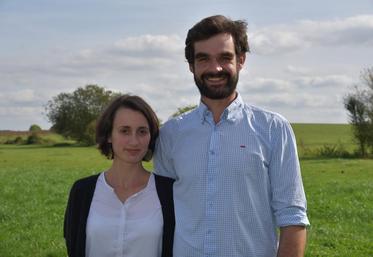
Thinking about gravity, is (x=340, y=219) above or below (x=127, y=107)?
below

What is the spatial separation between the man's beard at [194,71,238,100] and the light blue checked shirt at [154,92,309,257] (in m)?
0.12

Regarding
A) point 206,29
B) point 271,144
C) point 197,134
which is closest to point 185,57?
point 206,29

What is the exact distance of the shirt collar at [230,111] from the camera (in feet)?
14.2

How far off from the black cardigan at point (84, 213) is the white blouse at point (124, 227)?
41 mm

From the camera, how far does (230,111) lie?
14.2 feet

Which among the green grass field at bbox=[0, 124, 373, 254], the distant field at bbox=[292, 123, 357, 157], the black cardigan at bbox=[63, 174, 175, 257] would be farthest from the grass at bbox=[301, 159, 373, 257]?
the distant field at bbox=[292, 123, 357, 157]

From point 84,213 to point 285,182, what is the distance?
1605 mm

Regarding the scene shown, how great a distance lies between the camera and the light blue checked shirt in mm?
4152

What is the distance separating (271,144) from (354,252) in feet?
21.3

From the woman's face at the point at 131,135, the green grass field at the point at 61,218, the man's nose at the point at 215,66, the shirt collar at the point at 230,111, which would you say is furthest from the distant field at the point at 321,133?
the man's nose at the point at 215,66

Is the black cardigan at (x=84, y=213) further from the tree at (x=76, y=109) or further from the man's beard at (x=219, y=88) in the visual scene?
the tree at (x=76, y=109)

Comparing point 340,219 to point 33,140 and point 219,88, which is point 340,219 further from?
point 33,140

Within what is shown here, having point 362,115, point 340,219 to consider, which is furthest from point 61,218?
point 362,115

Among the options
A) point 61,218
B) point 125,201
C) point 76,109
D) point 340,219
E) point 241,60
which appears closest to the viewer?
point 241,60
